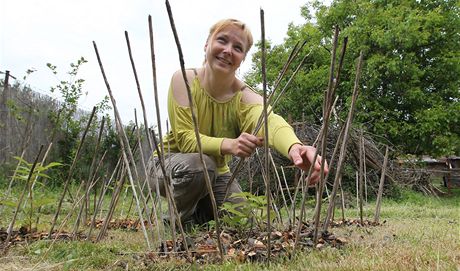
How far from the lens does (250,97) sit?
2287 millimetres

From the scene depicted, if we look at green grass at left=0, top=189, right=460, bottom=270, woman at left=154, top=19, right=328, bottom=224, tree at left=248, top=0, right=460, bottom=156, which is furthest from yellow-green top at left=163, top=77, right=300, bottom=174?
tree at left=248, top=0, right=460, bottom=156

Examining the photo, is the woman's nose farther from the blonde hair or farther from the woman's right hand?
the woman's right hand

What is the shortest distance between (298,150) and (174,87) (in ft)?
3.06

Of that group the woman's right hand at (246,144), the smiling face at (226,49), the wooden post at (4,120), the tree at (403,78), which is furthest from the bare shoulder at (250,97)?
the tree at (403,78)

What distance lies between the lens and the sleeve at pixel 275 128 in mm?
1704

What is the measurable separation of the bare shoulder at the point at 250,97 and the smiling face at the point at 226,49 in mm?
231

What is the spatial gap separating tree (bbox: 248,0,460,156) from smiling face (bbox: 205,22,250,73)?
6888 millimetres

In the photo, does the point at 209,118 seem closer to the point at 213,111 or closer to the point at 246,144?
the point at 213,111

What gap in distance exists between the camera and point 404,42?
9.27 meters

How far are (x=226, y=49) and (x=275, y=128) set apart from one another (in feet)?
1.55

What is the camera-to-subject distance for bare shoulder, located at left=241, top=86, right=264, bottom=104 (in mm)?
2260

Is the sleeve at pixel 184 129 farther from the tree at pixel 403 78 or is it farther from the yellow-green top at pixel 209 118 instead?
the tree at pixel 403 78

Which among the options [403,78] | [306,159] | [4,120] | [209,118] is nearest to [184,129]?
[209,118]

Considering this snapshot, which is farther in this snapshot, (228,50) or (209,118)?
(209,118)
